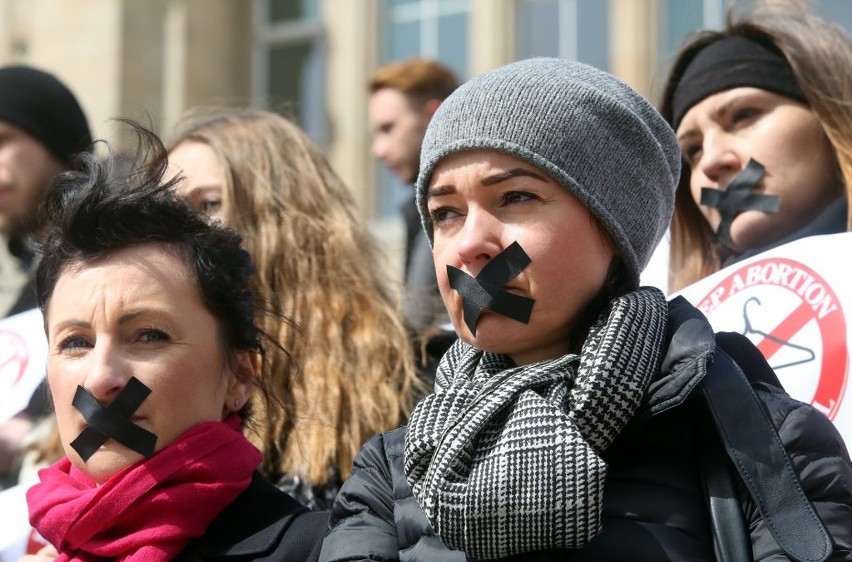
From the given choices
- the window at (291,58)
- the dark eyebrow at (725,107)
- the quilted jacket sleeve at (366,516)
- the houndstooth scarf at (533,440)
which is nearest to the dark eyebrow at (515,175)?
the houndstooth scarf at (533,440)

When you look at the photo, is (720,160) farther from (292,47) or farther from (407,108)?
(292,47)

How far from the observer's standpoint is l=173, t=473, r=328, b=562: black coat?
2.73 meters

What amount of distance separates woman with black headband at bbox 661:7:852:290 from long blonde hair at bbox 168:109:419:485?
2.71ft

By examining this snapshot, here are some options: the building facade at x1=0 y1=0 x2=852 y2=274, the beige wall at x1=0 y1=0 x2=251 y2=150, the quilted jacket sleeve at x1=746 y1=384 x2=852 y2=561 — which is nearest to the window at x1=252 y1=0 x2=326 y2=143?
the building facade at x1=0 y1=0 x2=852 y2=274

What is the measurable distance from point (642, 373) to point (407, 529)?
49cm

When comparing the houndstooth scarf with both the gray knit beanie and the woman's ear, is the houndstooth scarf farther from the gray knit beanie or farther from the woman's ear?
the woman's ear

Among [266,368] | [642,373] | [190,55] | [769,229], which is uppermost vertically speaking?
[642,373]

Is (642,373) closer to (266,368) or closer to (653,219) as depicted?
(653,219)

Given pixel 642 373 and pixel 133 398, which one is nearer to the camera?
pixel 642 373

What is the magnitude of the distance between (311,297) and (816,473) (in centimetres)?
188

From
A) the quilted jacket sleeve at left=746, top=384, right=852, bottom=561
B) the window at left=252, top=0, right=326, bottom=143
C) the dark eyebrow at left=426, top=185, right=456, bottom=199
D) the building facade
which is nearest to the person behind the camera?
the quilted jacket sleeve at left=746, top=384, right=852, bottom=561

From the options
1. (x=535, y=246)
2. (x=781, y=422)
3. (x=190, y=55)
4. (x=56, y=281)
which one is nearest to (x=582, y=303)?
(x=535, y=246)

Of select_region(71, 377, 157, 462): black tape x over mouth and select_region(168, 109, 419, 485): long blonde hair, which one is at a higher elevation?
select_region(71, 377, 157, 462): black tape x over mouth

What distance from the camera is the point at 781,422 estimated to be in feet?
7.26
